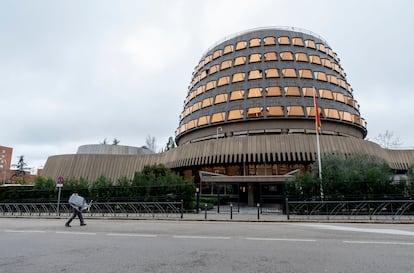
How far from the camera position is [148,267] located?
533 centimetres

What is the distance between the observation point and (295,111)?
3706 cm

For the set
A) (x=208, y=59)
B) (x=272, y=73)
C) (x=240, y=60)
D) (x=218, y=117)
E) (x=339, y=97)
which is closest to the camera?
(x=218, y=117)

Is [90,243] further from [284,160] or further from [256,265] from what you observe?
[284,160]

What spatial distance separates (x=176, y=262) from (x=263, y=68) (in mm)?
40011

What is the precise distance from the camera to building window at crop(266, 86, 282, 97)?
38625 millimetres

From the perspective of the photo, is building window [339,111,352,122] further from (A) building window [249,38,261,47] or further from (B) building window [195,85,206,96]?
(B) building window [195,85,206,96]

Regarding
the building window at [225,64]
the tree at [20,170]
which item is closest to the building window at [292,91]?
the building window at [225,64]

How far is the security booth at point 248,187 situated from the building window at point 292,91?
14605 millimetres

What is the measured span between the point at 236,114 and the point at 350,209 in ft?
77.1

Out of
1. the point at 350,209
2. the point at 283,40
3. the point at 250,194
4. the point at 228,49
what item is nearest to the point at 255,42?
the point at 283,40

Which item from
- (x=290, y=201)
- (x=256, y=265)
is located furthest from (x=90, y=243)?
(x=290, y=201)

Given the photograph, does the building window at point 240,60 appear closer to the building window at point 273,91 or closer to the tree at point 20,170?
the building window at point 273,91

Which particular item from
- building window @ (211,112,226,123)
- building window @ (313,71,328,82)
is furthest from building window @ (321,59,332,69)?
building window @ (211,112,226,123)

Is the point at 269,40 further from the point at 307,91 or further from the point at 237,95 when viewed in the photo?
the point at 237,95
